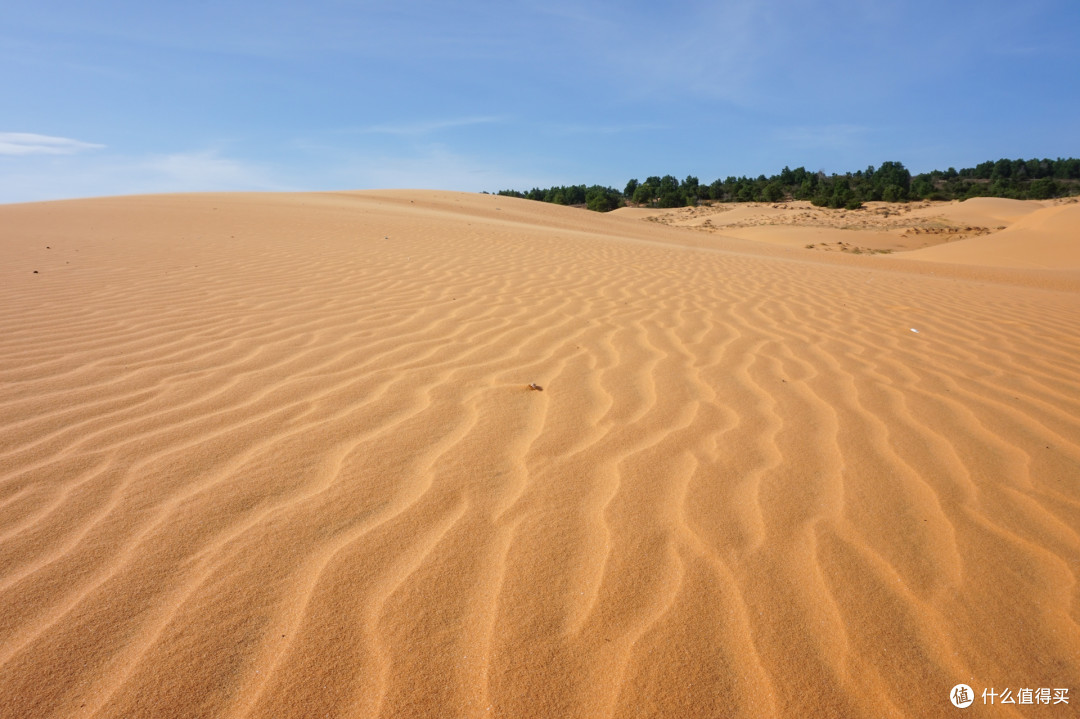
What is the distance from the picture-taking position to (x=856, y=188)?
42.6 metres

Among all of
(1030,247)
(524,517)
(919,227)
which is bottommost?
(919,227)

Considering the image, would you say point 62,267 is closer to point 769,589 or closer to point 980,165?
point 769,589

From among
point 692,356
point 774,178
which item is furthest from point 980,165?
point 692,356

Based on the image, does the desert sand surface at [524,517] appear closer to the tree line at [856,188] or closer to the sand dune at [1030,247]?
the sand dune at [1030,247]

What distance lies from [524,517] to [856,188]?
48.6 m

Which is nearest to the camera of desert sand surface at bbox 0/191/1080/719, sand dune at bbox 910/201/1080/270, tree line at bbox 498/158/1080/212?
desert sand surface at bbox 0/191/1080/719

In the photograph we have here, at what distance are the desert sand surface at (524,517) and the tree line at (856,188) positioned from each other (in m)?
38.1

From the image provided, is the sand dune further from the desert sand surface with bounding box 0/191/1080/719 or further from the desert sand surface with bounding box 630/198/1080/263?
the desert sand surface with bounding box 0/191/1080/719

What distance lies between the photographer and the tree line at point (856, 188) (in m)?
38.6

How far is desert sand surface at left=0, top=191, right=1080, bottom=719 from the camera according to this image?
1.37 metres

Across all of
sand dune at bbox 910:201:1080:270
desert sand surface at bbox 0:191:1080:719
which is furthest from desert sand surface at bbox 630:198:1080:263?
desert sand surface at bbox 0:191:1080:719

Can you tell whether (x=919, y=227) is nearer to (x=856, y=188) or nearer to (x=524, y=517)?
(x=856, y=188)

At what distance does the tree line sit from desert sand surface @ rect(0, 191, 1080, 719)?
125 feet

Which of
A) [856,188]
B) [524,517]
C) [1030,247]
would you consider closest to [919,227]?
[1030,247]
